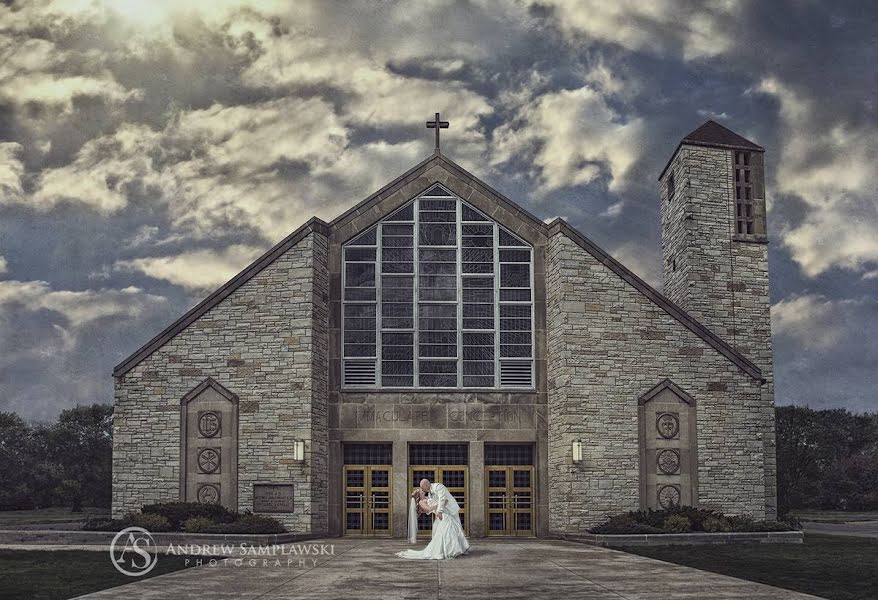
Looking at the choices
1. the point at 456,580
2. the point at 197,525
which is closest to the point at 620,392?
the point at 197,525

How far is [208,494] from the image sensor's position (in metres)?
31.3

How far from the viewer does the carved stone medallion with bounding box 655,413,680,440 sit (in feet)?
105

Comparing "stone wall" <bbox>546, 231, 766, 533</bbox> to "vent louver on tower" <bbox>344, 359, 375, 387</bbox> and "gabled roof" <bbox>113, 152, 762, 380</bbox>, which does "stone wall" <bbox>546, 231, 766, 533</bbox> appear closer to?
"gabled roof" <bbox>113, 152, 762, 380</bbox>

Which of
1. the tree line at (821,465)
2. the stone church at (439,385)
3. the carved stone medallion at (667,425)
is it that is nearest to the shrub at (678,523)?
the stone church at (439,385)

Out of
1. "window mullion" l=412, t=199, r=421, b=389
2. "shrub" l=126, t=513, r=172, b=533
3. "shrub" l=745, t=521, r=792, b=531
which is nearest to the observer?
"shrub" l=126, t=513, r=172, b=533

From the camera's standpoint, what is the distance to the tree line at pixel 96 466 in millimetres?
58719

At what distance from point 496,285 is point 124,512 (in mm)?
14209

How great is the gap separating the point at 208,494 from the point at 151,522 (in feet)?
12.3

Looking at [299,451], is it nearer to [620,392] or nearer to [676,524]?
[620,392]

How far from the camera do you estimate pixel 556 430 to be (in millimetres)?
32125

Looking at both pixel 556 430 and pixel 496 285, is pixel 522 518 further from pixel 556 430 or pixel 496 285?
pixel 496 285

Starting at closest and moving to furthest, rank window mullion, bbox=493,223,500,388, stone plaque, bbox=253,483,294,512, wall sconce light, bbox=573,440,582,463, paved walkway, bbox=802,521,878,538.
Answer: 1. wall sconce light, bbox=573,440,582,463
2. stone plaque, bbox=253,483,294,512
3. window mullion, bbox=493,223,500,388
4. paved walkway, bbox=802,521,878,538

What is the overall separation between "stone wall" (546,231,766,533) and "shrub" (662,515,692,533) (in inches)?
96.9

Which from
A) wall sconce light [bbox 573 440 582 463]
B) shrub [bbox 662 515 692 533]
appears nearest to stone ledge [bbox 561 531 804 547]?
shrub [bbox 662 515 692 533]
